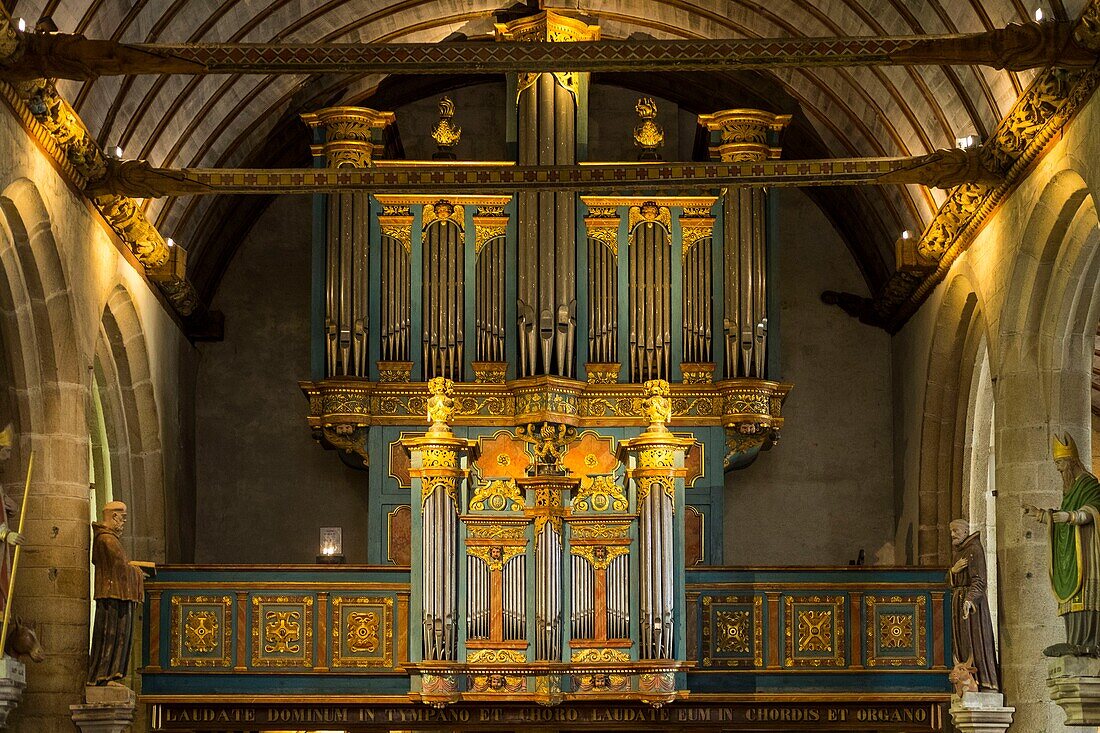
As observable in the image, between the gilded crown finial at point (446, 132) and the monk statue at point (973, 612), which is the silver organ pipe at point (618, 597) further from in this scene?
the gilded crown finial at point (446, 132)

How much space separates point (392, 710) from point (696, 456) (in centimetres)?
480

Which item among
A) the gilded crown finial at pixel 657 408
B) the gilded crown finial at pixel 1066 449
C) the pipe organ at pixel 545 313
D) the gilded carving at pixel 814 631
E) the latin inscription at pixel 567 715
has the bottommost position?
the latin inscription at pixel 567 715

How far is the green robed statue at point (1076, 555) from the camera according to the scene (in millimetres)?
16719

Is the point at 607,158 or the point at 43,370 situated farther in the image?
the point at 607,158

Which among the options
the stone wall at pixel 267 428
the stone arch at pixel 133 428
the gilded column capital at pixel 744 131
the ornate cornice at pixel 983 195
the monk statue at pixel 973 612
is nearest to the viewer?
the ornate cornice at pixel 983 195

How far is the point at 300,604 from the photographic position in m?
20.8

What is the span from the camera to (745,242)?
77.9 feet

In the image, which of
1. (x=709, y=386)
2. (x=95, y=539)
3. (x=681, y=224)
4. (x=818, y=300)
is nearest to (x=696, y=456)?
(x=709, y=386)

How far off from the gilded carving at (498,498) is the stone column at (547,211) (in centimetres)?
281

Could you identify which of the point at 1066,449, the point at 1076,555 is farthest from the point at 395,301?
the point at 1076,555

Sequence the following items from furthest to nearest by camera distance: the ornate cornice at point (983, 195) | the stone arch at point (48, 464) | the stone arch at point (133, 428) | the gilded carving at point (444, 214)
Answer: the gilded carving at point (444, 214) < the stone arch at point (133, 428) < the stone arch at point (48, 464) < the ornate cornice at point (983, 195)

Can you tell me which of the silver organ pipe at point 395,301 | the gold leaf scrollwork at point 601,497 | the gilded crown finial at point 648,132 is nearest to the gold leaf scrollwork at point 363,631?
the gold leaf scrollwork at point 601,497

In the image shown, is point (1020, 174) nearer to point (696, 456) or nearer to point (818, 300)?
point (696, 456)

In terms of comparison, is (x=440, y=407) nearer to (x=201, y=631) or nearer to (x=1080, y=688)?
(x=201, y=631)
